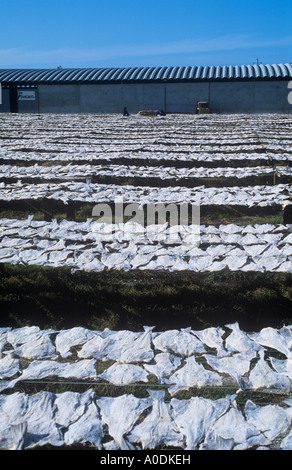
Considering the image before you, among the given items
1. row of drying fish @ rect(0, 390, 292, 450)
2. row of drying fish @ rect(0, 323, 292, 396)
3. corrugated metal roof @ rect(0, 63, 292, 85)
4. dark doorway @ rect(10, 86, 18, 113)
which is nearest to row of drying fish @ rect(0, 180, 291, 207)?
→ row of drying fish @ rect(0, 323, 292, 396)

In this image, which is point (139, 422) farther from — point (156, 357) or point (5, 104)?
point (5, 104)

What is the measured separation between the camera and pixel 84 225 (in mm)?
4387

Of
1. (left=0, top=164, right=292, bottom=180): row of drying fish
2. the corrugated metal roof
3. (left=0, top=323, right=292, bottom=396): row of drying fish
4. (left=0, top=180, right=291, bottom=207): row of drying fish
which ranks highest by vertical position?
the corrugated metal roof

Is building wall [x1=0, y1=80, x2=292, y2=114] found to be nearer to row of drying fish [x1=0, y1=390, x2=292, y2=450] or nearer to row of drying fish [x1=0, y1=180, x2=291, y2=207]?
row of drying fish [x1=0, y1=180, x2=291, y2=207]

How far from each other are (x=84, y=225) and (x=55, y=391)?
7.83 feet

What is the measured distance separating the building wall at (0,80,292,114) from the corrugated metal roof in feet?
1.36

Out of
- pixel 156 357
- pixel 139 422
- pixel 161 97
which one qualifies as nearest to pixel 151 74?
pixel 161 97

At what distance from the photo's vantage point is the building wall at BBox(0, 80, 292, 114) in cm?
2753

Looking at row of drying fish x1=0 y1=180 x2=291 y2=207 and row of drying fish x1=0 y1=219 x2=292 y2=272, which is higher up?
row of drying fish x1=0 y1=180 x2=291 y2=207

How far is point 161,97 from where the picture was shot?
93.5ft

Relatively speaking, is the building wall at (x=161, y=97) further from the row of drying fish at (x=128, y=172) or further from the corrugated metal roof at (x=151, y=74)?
the row of drying fish at (x=128, y=172)

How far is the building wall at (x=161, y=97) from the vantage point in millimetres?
27531

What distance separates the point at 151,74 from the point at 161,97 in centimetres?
267

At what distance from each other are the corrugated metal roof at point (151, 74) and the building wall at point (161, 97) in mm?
415
